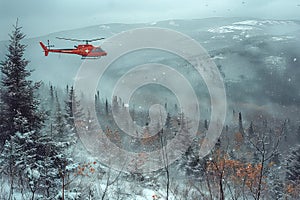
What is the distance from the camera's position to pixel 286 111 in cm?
16262

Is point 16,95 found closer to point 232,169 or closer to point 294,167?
point 232,169

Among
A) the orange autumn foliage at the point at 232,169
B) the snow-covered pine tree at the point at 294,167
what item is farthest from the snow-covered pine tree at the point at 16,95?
the snow-covered pine tree at the point at 294,167

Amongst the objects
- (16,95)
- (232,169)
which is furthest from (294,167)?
(16,95)

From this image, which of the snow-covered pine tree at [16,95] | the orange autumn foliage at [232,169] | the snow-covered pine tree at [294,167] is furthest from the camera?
the snow-covered pine tree at [294,167]

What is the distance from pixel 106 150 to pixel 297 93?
186 m

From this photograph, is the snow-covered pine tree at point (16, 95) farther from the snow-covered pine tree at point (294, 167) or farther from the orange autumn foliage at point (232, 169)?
the snow-covered pine tree at point (294, 167)

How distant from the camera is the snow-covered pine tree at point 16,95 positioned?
11.7 m

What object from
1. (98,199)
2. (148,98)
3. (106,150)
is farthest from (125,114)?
(148,98)

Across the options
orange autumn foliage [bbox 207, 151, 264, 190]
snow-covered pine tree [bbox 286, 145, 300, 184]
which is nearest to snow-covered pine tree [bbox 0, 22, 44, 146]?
orange autumn foliage [bbox 207, 151, 264, 190]

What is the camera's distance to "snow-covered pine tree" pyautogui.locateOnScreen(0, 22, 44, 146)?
11.7 meters

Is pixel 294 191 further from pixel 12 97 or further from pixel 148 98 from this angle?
pixel 148 98

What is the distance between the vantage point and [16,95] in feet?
38.8

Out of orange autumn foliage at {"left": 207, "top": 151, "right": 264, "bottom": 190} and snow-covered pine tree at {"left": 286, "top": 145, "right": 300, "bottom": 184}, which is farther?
snow-covered pine tree at {"left": 286, "top": 145, "right": 300, "bottom": 184}

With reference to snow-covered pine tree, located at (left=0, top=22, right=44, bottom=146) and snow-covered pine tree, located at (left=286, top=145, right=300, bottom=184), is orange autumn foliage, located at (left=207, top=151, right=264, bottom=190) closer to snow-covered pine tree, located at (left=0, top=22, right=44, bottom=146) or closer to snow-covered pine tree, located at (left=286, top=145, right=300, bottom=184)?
snow-covered pine tree, located at (left=286, top=145, right=300, bottom=184)
